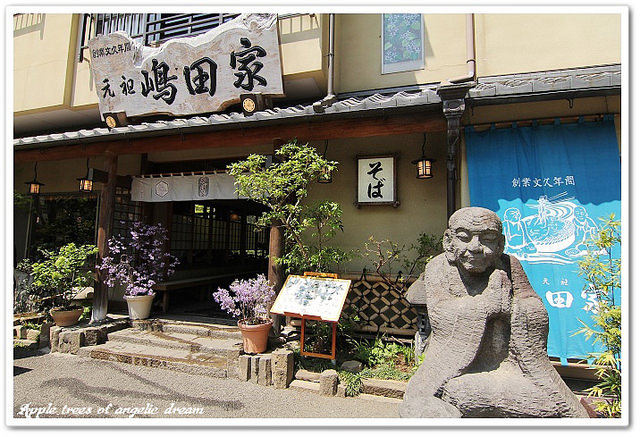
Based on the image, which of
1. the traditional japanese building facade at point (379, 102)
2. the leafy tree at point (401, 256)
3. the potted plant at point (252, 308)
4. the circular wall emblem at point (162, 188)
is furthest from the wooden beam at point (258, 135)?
the potted plant at point (252, 308)

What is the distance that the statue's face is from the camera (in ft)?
8.75

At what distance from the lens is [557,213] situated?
4.93 m

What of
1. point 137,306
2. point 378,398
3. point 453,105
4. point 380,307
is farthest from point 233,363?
point 453,105

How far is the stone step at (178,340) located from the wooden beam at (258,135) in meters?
Result: 3.62

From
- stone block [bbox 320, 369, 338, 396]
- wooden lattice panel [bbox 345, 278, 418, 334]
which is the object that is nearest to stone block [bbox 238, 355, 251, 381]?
stone block [bbox 320, 369, 338, 396]

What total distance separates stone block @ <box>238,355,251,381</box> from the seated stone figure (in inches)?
115

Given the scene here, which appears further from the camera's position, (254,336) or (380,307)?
(380,307)

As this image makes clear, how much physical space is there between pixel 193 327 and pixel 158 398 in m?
2.31

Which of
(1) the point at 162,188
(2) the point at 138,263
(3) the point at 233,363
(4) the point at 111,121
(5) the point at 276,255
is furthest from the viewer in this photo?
(2) the point at 138,263

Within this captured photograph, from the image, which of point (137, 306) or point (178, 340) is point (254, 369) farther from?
point (137, 306)

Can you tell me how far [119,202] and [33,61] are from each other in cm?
464

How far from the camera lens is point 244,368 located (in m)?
4.89

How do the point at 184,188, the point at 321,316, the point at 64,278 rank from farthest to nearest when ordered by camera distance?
the point at 184,188
the point at 64,278
the point at 321,316
